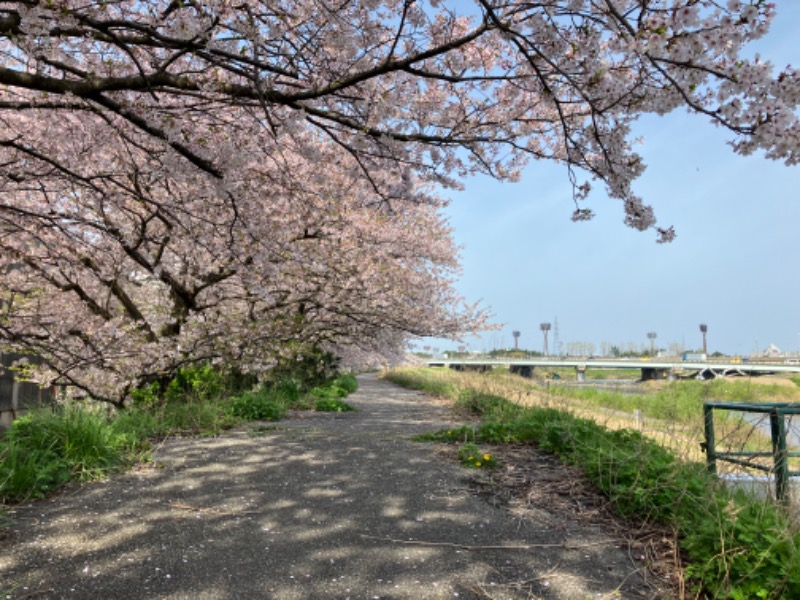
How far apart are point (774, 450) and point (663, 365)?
63.0 m

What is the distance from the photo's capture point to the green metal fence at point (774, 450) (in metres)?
3.62

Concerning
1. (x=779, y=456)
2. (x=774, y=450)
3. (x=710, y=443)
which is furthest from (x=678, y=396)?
(x=779, y=456)

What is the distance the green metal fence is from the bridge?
3959cm

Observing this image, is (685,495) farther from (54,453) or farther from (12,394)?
(12,394)

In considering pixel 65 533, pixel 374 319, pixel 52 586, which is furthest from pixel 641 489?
pixel 374 319

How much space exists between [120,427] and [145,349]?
2112 mm

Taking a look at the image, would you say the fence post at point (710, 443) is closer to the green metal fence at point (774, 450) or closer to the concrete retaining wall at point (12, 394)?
the green metal fence at point (774, 450)

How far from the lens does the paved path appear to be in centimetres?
276

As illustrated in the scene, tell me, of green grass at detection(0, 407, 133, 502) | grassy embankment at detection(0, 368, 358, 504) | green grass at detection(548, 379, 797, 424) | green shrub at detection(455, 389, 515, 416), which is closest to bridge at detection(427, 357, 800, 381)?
green grass at detection(548, 379, 797, 424)

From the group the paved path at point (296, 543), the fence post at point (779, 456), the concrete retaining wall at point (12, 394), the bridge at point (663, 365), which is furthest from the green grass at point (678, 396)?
the bridge at point (663, 365)

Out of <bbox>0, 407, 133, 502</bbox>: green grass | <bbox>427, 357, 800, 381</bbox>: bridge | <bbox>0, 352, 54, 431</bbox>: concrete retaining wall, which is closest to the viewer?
<bbox>0, 407, 133, 502</bbox>: green grass

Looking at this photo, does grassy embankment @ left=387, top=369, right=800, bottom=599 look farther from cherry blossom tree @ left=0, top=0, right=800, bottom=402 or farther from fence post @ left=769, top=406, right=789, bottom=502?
cherry blossom tree @ left=0, top=0, right=800, bottom=402

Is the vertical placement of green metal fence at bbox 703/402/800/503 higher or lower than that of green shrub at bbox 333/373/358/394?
higher

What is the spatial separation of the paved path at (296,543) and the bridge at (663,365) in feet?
131
